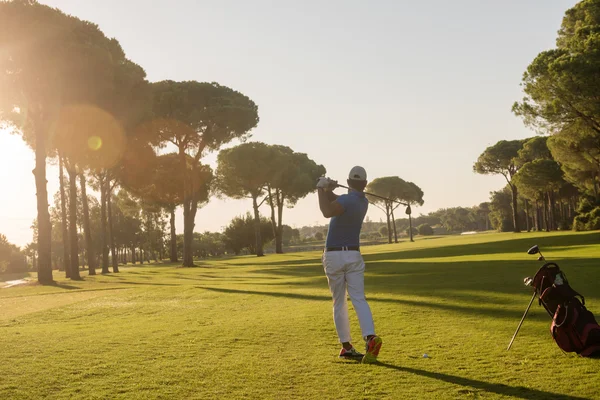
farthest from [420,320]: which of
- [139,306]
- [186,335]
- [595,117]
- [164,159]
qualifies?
[164,159]

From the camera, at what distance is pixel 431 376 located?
6.19m

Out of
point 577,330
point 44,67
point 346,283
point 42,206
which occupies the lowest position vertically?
point 577,330

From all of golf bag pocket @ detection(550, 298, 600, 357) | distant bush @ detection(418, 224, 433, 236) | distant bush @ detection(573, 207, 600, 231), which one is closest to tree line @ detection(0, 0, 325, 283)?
golf bag pocket @ detection(550, 298, 600, 357)

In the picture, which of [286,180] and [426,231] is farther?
[426,231]

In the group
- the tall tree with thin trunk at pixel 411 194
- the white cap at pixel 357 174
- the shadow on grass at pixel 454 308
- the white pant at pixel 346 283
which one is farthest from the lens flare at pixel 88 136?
the tall tree with thin trunk at pixel 411 194

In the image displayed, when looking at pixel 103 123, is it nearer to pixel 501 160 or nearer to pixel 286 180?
pixel 286 180

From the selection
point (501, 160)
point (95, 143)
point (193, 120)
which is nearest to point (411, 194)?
point (501, 160)

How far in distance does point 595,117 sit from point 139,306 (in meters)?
27.0

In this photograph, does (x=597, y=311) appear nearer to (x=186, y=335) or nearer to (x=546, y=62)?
(x=186, y=335)

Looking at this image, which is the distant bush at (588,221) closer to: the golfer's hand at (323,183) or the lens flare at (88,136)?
the lens flare at (88,136)

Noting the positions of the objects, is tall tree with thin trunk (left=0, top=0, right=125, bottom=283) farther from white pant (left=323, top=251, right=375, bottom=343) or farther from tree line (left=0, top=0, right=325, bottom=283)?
white pant (left=323, top=251, right=375, bottom=343)

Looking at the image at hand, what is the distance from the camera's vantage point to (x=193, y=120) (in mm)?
49219

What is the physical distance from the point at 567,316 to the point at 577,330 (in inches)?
8.5

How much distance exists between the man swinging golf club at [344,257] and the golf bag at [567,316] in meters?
2.11
